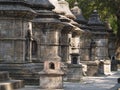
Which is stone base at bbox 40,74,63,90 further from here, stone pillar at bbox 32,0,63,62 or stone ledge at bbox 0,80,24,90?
stone pillar at bbox 32,0,63,62

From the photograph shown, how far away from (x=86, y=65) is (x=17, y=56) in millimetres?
14505

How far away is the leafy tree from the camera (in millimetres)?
55872

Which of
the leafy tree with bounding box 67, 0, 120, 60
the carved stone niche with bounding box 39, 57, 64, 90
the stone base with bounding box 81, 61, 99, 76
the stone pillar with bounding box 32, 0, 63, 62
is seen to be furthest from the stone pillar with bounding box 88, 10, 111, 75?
the carved stone niche with bounding box 39, 57, 64, 90

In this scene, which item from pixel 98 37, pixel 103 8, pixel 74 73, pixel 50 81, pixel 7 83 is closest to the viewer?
pixel 7 83

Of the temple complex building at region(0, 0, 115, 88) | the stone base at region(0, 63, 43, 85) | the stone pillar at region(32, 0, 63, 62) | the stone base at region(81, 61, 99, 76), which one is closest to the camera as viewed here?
the stone base at region(0, 63, 43, 85)

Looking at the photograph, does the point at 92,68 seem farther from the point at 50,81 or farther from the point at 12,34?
the point at 50,81

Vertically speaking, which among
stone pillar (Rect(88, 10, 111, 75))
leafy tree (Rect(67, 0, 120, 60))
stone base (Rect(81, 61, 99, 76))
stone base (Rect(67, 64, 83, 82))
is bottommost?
stone base (Rect(81, 61, 99, 76))

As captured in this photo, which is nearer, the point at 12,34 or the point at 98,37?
the point at 12,34

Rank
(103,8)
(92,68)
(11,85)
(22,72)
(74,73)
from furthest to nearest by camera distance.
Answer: (103,8) < (92,68) < (74,73) < (22,72) < (11,85)

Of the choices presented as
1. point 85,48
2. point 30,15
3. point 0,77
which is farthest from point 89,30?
point 0,77

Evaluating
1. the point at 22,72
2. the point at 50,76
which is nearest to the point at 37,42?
the point at 22,72

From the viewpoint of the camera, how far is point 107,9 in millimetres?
58000

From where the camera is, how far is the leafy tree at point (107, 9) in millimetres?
55872

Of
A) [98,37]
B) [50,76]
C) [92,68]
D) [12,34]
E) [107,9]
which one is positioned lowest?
[92,68]
